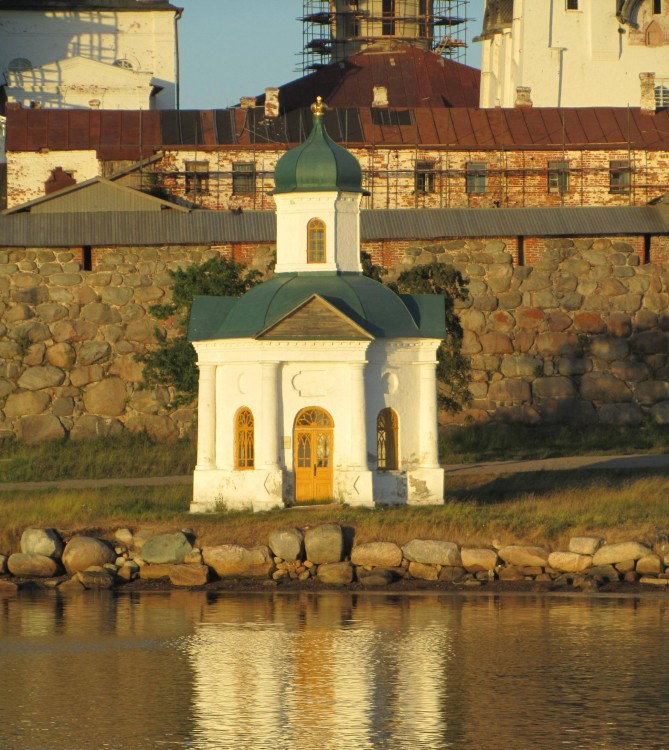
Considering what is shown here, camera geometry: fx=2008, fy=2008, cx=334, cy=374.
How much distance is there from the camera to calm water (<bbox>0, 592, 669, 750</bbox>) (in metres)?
18.5

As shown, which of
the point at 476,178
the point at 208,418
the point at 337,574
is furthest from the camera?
the point at 476,178

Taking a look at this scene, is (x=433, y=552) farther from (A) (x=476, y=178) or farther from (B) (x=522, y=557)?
(A) (x=476, y=178)

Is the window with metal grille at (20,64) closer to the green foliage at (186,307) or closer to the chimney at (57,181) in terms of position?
the chimney at (57,181)

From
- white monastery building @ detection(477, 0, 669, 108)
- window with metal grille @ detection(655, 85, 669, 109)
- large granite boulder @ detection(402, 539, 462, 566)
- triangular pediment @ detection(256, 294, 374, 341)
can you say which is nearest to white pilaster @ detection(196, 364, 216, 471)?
triangular pediment @ detection(256, 294, 374, 341)

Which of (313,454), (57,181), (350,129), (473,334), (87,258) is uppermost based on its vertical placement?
(350,129)

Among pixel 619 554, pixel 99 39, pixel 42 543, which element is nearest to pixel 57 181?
pixel 99 39

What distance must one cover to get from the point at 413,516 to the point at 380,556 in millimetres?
1103

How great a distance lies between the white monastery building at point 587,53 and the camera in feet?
186

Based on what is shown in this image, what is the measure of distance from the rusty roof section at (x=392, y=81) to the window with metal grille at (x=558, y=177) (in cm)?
774

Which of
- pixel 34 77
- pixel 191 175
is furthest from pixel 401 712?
pixel 34 77

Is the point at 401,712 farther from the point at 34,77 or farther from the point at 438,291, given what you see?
the point at 34,77

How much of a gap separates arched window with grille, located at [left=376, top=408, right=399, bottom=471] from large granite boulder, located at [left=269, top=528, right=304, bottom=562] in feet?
8.57

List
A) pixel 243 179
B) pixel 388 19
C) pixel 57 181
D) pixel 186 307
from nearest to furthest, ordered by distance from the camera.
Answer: pixel 186 307, pixel 57 181, pixel 243 179, pixel 388 19

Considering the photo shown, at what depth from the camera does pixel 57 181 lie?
162 feet
